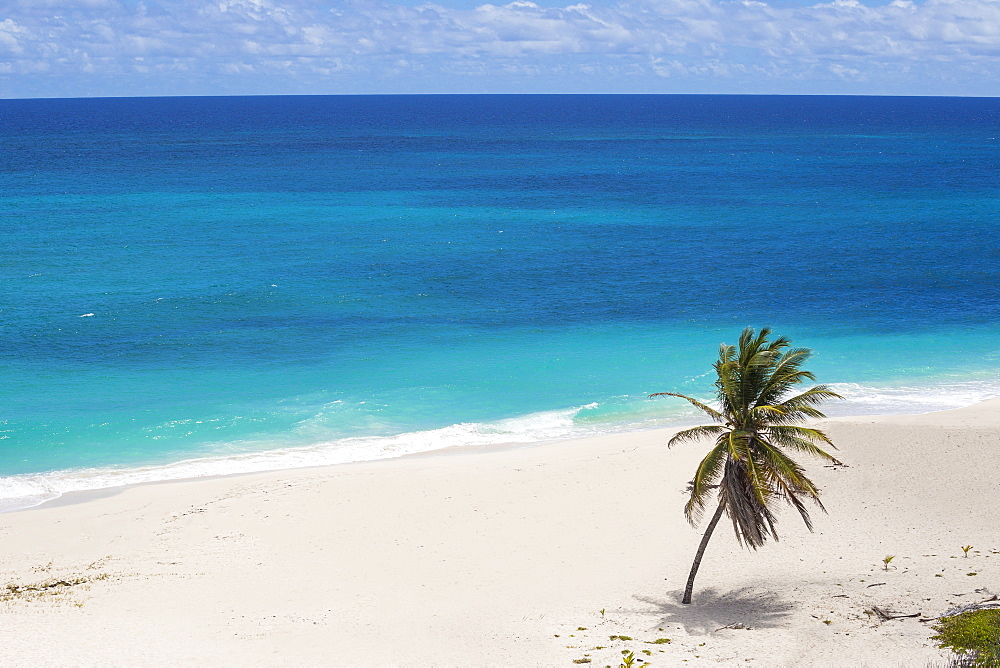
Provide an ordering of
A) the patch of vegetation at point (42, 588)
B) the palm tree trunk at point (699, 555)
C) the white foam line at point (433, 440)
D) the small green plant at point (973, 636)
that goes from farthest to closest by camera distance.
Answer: the white foam line at point (433, 440), the patch of vegetation at point (42, 588), the palm tree trunk at point (699, 555), the small green plant at point (973, 636)

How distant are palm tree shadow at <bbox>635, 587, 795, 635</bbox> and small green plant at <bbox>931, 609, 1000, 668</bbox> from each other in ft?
10.4

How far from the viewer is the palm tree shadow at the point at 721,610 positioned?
1923cm

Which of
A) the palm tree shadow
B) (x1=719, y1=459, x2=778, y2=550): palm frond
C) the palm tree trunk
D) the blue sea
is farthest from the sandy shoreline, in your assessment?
the blue sea

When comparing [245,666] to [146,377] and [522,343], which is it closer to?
[146,377]

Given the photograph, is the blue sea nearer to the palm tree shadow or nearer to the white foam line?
the white foam line

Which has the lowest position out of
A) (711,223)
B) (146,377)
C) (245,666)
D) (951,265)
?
(245,666)

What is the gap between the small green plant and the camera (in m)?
15.6

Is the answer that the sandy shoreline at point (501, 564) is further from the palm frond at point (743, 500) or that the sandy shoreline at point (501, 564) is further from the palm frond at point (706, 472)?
the palm frond at point (706, 472)

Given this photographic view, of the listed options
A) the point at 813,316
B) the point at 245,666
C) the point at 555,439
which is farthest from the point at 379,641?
the point at 813,316

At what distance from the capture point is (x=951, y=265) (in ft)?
197

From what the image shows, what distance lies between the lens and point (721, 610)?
20.1 metres

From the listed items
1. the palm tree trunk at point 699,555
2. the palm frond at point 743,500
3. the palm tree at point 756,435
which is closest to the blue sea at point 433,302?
the palm tree trunk at point 699,555

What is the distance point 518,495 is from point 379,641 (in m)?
9.20

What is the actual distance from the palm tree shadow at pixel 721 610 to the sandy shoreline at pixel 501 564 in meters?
0.06
